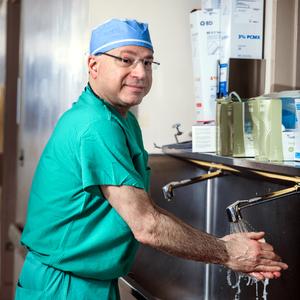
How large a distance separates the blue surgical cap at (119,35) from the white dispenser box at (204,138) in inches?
13.2

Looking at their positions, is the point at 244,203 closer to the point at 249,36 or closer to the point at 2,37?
the point at 249,36

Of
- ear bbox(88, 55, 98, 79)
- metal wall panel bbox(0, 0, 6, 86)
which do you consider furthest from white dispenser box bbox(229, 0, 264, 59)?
metal wall panel bbox(0, 0, 6, 86)

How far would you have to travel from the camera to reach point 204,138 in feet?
5.24

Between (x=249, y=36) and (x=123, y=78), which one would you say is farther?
(x=249, y=36)

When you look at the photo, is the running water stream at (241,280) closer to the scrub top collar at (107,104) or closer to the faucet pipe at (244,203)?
the faucet pipe at (244,203)

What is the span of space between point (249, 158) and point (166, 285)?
0.55 metres

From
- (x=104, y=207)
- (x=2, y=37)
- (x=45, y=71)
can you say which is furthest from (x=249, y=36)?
(x=2, y=37)

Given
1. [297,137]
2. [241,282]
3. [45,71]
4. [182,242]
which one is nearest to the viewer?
[182,242]

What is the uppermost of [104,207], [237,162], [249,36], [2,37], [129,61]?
[2,37]

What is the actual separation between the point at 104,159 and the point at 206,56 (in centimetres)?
61

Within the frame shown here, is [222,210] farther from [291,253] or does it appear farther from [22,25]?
[22,25]

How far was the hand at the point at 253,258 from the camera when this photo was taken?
1186 mm

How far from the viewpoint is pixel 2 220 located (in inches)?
143

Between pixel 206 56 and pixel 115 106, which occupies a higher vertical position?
pixel 206 56
